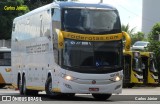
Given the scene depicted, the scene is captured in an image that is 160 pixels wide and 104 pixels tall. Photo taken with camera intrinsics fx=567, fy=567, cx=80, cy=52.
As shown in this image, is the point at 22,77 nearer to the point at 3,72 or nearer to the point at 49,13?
the point at 49,13

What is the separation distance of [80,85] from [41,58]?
12.0ft

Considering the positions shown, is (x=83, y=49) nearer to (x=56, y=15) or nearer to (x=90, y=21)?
(x=90, y=21)

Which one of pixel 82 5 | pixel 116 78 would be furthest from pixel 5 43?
pixel 116 78

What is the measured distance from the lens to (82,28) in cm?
2325

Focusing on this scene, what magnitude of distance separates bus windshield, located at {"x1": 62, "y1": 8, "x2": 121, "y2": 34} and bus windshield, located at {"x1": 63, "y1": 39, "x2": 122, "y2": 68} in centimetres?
51

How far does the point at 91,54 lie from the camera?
914 inches

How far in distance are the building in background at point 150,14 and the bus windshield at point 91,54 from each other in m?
86.7

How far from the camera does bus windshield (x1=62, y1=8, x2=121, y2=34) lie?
23.2 metres

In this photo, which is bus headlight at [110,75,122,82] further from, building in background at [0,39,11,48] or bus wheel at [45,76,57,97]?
building in background at [0,39,11,48]

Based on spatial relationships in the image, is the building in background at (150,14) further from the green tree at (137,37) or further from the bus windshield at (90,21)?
the bus windshield at (90,21)

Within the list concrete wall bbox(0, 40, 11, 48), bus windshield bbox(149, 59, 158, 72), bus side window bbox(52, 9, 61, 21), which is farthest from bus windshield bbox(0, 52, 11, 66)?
bus side window bbox(52, 9, 61, 21)

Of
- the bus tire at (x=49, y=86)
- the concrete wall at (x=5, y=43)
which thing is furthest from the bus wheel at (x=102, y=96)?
the concrete wall at (x=5, y=43)

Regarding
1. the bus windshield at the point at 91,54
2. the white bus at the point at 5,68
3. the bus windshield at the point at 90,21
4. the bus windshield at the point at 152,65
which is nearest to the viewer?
the bus windshield at the point at 91,54

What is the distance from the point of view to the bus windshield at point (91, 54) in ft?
75.4
